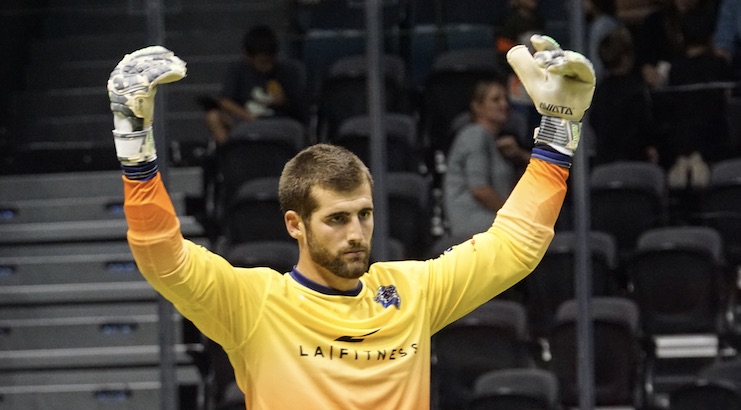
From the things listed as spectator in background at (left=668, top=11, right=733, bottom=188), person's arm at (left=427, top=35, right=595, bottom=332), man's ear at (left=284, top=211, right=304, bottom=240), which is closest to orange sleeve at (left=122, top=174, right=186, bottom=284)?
man's ear at (left=284, top=211, right=304, bottom=240)

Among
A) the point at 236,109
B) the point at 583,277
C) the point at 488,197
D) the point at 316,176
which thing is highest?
the point at 316,176

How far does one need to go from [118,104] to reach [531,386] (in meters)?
3.77

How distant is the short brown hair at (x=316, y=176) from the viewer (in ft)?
9.14

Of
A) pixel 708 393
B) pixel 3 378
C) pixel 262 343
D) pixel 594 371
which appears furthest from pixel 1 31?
pixel 262 343

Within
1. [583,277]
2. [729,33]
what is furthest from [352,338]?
[729,33]

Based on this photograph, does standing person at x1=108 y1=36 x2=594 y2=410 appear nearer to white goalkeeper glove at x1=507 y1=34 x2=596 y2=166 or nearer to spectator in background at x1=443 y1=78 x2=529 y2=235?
white goalkeeper glove at x1=507 y1=34 x2=596 y2=166

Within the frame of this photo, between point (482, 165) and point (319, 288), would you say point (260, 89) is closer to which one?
point (482, 165)

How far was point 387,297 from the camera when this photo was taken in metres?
2.92

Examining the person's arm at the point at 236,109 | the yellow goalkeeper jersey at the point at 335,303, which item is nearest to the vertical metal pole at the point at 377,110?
the person's arm at the point at 236,109

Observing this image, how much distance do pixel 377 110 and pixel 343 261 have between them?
3.76m

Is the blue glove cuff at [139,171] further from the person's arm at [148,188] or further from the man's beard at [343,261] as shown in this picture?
the man's beard at [343,261]

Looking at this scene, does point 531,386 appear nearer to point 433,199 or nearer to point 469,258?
point 433,199

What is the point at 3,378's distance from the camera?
6676 millimetres

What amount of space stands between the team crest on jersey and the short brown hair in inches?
9.7
